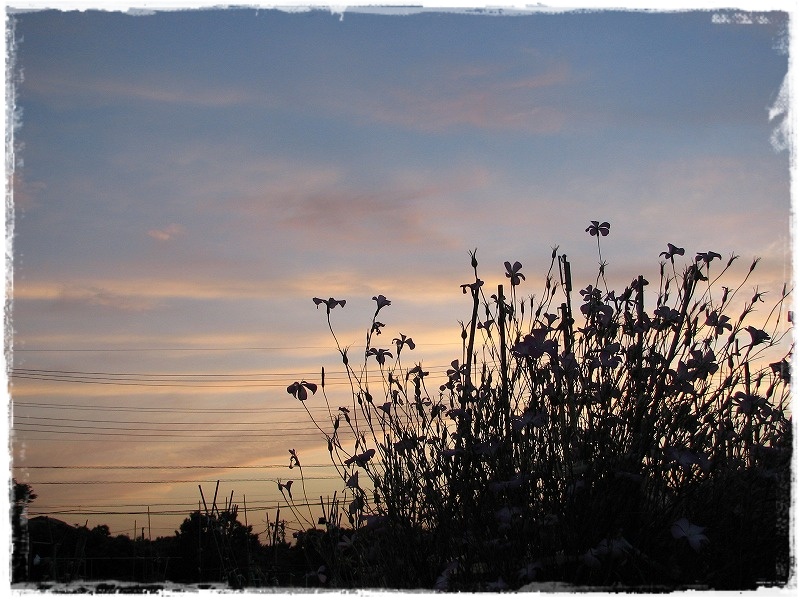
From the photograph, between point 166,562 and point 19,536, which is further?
point 166,562

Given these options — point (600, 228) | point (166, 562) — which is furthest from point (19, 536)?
point (600, 228)

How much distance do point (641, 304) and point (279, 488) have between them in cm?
216

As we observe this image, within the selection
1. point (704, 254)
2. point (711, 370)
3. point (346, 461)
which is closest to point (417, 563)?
point (346, 461)

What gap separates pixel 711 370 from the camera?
3.88m

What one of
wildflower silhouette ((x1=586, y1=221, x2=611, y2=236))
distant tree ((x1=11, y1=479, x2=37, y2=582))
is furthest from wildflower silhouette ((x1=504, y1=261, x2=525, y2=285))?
distant tree ((x1=11, y1=479, x2=37, y2=582))

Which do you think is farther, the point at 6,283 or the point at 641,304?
the point at 641,304

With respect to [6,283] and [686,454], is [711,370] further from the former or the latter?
[6,283]

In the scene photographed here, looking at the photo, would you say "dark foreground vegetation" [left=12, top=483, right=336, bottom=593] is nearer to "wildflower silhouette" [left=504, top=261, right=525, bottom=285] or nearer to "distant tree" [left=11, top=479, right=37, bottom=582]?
"distant tree" [left=11, top=479, right=37, bottom=582]

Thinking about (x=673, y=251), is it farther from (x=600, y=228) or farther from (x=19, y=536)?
(x=19, y=536)

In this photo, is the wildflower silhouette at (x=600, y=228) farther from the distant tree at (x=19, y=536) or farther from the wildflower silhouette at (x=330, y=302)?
the distant tree at (x=19, y=536)

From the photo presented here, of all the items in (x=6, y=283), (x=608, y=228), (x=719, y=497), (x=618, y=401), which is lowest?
(x=719, y=497)

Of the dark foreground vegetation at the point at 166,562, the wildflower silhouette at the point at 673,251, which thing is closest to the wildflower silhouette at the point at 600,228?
the wildflower silhouette at the point at 673,251

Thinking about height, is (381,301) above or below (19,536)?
above

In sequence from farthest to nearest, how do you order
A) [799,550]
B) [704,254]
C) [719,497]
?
1. [704,254]
2. [719,497]
3. [799,550]
